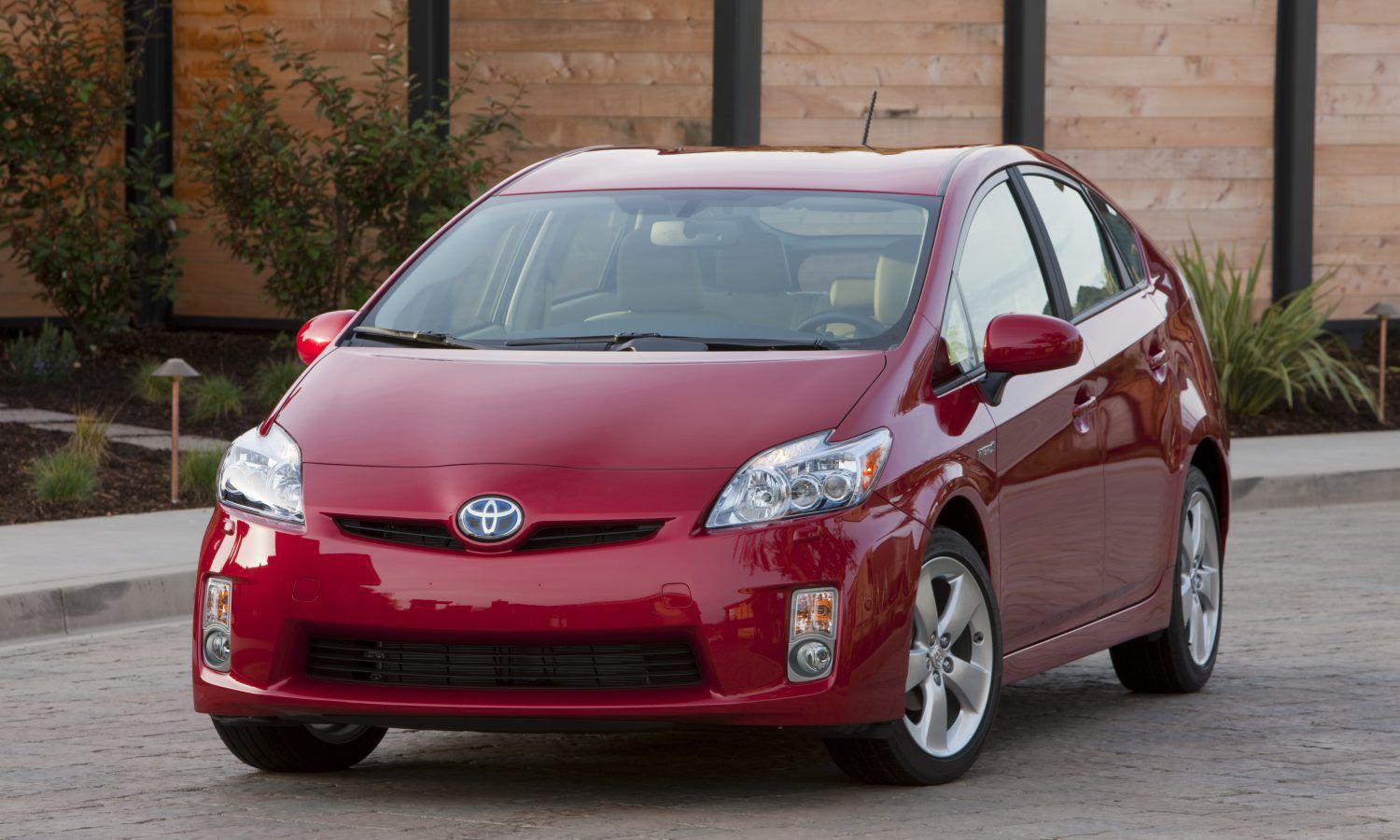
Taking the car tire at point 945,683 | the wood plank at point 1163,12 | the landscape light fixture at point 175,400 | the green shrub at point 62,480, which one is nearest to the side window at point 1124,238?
the car tire at point 945,683

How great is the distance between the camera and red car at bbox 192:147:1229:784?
5660 millimetres

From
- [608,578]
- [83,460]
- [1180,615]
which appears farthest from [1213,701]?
[83,460]

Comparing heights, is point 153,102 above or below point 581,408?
above

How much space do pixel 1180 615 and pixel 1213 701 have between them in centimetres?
29

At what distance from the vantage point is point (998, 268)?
22.8ft

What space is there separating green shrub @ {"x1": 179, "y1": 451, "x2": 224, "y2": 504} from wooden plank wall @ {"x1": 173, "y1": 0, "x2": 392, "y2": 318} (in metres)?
5.95

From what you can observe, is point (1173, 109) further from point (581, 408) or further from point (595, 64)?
point (581, 408)

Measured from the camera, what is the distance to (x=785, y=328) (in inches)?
253

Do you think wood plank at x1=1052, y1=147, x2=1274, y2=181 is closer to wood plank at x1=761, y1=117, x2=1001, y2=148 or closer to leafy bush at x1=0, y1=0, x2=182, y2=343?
wood plank at x1=761, y1=117, x2=1001, y2=148

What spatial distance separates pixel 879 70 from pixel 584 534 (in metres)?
11.7

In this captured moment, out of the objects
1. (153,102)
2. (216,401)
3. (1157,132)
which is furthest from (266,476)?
(153,102)

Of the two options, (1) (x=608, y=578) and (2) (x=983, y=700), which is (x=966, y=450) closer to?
(2) (x=983, y=700)

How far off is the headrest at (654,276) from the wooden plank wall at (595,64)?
9659 millimetres

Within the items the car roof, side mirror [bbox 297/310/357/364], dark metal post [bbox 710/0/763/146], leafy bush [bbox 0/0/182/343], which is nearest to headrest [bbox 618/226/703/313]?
the car roof
